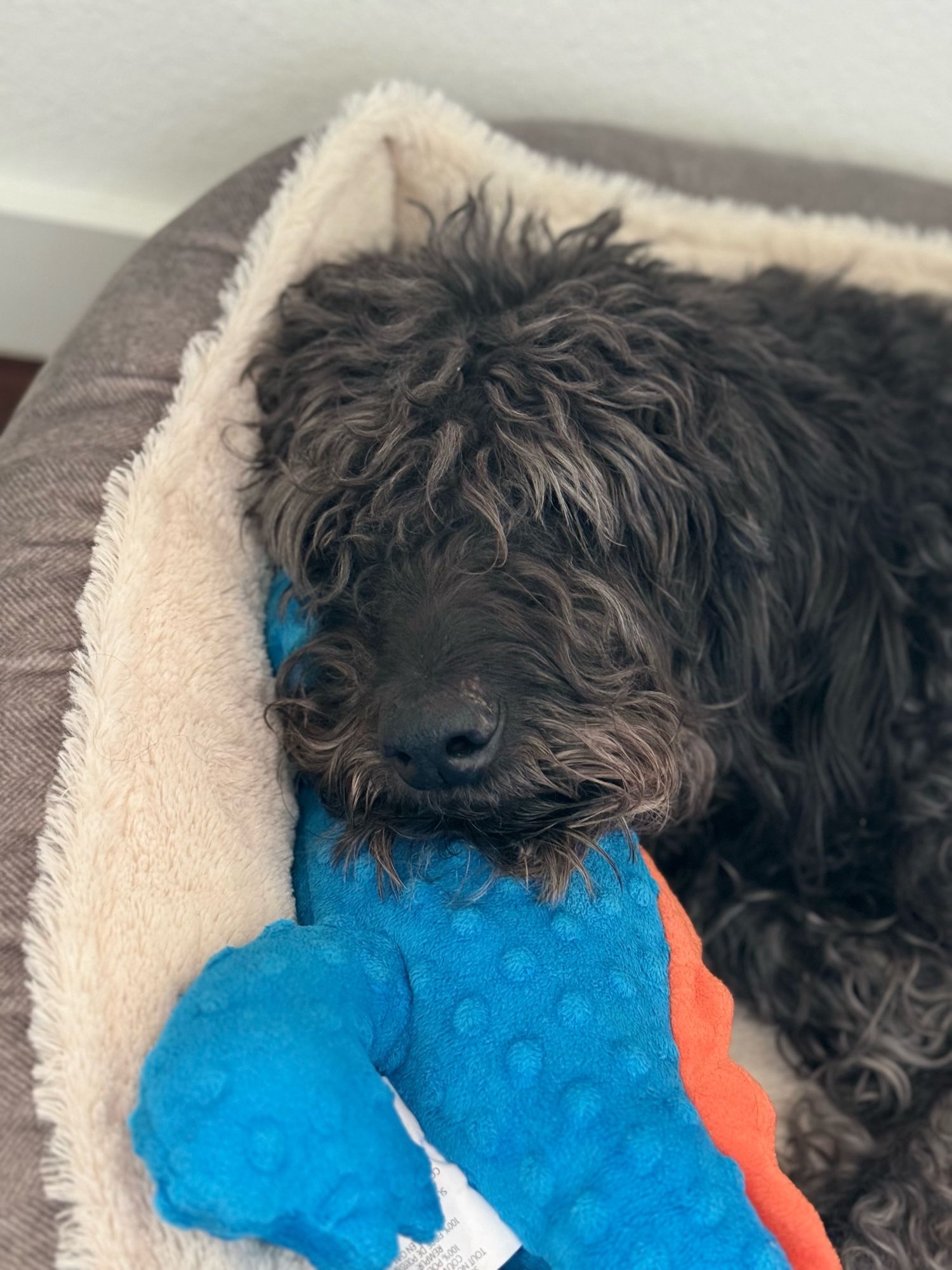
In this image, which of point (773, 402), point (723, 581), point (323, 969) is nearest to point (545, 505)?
point (723, 581)

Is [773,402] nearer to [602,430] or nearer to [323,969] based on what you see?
[602,430]

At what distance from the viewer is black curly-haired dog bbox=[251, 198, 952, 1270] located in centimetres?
162

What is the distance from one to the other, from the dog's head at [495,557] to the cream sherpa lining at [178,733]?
0.43 ft

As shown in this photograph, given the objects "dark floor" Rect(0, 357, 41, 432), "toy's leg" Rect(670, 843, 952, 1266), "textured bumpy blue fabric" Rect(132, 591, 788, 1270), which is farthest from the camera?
"dark floor" Rect(0, 357, 41, 432)

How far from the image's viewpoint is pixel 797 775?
2.06 m

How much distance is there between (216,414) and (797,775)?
1150 millimetres

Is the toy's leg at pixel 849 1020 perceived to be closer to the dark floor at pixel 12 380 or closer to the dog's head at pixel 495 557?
the dog's head at pixel 495 557

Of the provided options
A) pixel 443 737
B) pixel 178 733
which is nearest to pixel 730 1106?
pixel 443 737

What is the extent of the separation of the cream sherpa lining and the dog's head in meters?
0.13

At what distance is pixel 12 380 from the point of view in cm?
347

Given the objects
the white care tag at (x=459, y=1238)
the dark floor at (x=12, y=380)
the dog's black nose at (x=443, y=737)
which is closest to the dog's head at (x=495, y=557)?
the dog's black nose at (x=443, y=737)

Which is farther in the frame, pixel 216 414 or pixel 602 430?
pixel 216 414

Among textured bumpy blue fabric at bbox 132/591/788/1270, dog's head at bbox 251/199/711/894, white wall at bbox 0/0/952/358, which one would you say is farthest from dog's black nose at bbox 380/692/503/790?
white wall at bbox 0/0/952/358

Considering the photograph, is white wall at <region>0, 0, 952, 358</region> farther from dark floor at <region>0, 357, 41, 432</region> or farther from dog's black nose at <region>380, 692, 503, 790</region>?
dog's black nose at <region>380, 692, 503, 790</region>
